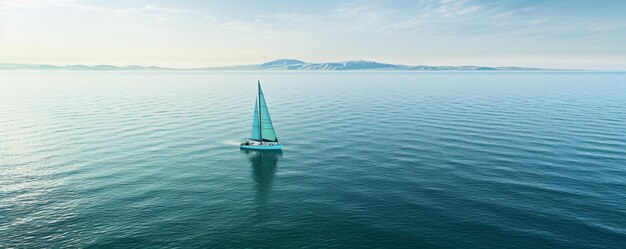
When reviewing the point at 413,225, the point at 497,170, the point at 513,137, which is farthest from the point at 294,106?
the point at 413,225

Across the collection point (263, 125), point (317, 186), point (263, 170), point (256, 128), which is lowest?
point (263, 170)

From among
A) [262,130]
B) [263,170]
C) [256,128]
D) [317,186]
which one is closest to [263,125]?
[262,130]

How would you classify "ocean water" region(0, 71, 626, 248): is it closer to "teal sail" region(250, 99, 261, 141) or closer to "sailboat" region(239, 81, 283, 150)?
"sailboat" region(239, 81, 283, 150)

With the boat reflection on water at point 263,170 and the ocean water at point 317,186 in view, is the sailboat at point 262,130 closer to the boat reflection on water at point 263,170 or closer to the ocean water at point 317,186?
the boat reflection on water at point 263,170

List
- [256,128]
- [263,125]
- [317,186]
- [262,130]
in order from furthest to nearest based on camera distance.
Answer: [256,128], [262,130], [263,125], [317,186]

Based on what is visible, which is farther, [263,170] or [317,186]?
[263,170]

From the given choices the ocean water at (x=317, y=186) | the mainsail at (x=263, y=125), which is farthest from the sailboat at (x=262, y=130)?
the ocean water at (x=317, y=186)

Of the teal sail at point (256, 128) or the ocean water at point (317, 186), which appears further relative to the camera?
the teal sail at point (256, 128)

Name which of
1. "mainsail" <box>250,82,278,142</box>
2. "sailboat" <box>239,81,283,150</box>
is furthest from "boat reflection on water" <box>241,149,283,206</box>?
"mainsail" <box>250,82,278,142</box>

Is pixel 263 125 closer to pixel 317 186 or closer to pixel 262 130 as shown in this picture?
pixel 262 130
